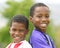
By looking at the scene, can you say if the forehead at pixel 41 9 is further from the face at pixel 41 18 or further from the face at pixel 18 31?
the face at pixel 18 31

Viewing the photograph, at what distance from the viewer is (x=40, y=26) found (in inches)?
104

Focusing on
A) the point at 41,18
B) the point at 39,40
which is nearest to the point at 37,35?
the point at 39,40

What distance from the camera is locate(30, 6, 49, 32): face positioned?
2611mm

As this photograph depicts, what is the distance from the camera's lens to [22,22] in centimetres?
262

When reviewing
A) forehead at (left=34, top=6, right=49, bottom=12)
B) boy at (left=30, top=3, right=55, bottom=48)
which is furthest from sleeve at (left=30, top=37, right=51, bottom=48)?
forehead at (left=34, top=6, right=49, bottom=12)

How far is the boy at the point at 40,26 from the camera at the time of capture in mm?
2587

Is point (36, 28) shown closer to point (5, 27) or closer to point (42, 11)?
point (42, 11)

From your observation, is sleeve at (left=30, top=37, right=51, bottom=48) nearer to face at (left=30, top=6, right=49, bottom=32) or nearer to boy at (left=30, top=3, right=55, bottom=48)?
boy at (left=30, top=3, right=55, bottom=48)

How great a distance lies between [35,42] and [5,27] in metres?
9.51

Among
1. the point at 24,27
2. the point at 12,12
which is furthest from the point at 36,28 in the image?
the point at 12,12

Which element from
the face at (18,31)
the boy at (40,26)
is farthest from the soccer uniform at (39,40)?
the face at (18,31)

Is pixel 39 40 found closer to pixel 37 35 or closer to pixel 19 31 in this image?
pixel 37 35

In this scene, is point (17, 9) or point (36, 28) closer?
point (36, 28)

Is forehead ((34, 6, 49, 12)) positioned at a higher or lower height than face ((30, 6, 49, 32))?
higher
